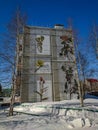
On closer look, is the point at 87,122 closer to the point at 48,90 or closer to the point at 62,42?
the point at 48,90

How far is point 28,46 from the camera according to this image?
2992 cm

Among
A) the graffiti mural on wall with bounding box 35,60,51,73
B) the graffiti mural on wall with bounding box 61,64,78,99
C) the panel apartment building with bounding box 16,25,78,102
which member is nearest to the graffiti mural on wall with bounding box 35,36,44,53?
the panel apartment building with bounding box 16,25,78,102

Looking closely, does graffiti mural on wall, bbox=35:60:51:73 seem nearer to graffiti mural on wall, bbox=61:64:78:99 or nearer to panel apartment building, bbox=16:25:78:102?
panel apartment building, bbox=16:25:78:102

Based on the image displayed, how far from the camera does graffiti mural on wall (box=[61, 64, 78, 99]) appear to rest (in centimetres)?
2983

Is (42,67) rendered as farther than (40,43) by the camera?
No

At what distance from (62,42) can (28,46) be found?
6359 mm

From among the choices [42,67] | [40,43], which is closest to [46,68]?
[42,67]

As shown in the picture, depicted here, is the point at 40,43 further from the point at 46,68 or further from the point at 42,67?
the point at 46,68

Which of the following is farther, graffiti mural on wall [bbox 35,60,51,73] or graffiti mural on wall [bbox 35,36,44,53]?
graffiti mural on wall [bbox 35,36,44,53]

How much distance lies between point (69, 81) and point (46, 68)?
4635 millimetres

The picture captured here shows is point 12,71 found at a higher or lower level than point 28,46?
lower

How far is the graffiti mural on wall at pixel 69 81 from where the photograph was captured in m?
29.8

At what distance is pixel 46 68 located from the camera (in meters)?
29.9

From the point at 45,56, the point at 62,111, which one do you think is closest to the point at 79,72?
the point at 62,111
